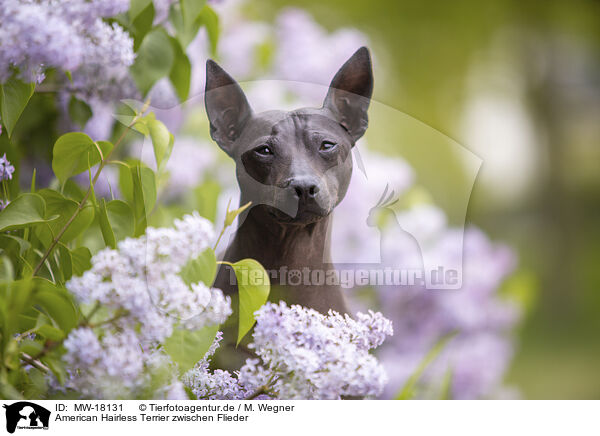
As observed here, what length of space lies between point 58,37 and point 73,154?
124 millimetres

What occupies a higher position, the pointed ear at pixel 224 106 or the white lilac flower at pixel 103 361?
the pointed ear at pixel 224 106

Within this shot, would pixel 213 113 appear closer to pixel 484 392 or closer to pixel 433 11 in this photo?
pixel 484 392

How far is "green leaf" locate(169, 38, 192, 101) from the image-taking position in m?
0.72

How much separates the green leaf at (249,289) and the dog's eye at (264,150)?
0.11 meters

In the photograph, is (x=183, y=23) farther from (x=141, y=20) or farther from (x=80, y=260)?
(x=80, y=260)

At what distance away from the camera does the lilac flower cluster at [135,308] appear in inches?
18.6

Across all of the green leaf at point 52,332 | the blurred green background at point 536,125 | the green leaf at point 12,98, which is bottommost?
the green leaf at point 52,332

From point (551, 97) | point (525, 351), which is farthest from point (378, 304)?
point (551, 97)

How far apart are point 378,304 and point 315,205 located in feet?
0.60

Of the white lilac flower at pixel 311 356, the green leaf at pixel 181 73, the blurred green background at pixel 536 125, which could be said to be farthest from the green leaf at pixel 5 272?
the blurred green background at pixel 536 125

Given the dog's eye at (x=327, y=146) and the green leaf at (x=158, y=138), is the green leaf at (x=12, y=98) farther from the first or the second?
the dog's eye at (x=327, y=146)

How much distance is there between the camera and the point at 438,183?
0.77 meters
